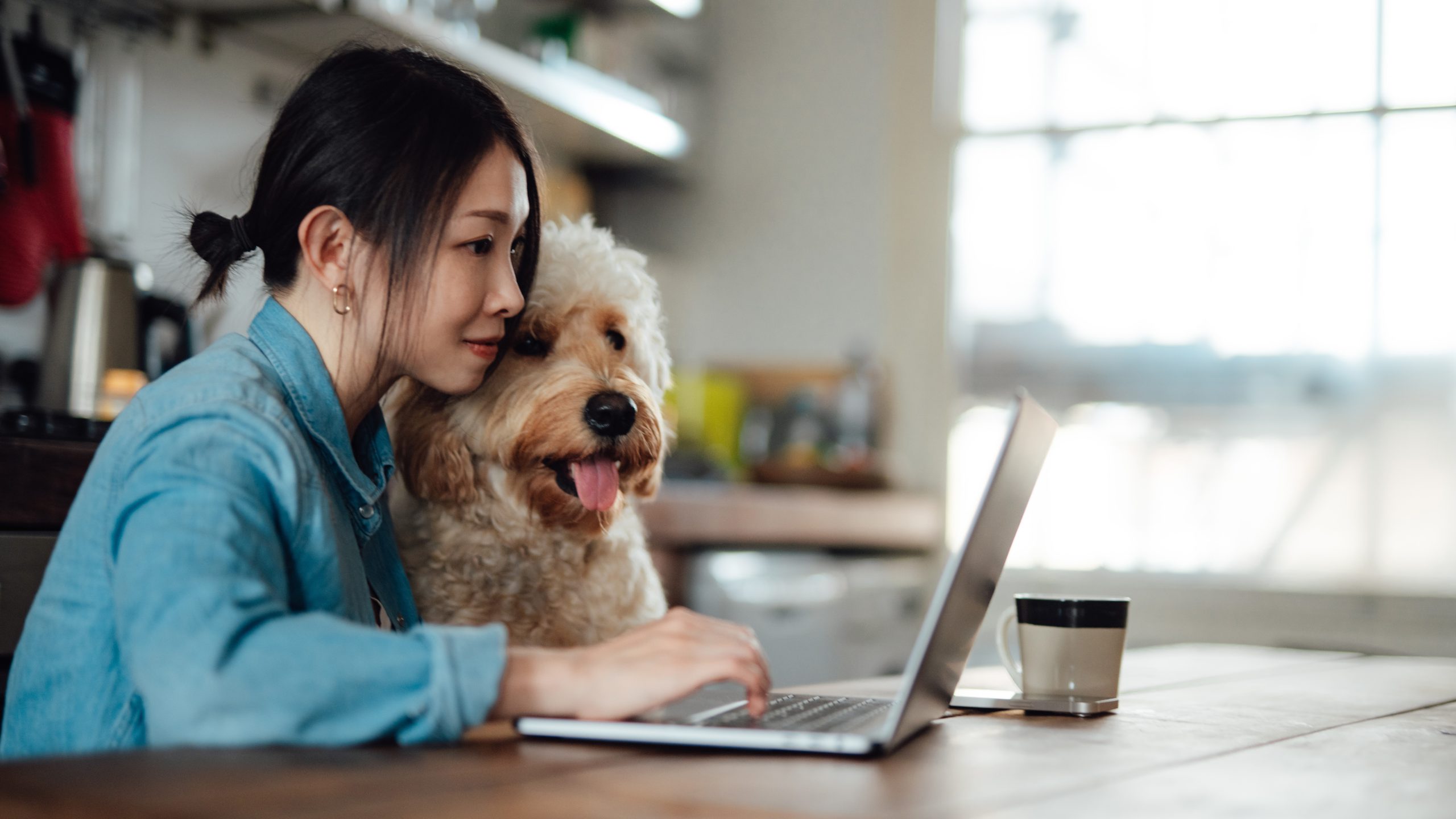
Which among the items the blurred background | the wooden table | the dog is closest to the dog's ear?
the dog

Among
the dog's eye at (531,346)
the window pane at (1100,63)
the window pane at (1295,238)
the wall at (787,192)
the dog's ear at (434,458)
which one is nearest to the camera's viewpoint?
the dog's ear at (434,458)

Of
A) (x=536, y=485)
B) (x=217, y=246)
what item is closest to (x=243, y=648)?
(x=217, y=246)

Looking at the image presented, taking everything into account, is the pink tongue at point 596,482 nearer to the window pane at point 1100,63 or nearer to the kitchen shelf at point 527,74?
the kitchen shelf at point 527,74

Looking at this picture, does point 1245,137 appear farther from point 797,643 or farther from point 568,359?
point 568,359

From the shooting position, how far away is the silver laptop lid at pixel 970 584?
808mm

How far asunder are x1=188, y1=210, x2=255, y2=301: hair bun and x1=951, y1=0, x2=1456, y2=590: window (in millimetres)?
3345

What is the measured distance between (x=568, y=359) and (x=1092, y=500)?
2.98 meters

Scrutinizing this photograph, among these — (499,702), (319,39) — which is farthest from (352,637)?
(319,39)

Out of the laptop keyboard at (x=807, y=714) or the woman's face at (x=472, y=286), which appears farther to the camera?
the woman's face at (x=472, y=286)

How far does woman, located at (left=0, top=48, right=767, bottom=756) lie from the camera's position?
2.49ft

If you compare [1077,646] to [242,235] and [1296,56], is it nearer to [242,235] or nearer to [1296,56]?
[242,235]

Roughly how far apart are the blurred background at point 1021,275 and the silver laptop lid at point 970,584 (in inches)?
76.2

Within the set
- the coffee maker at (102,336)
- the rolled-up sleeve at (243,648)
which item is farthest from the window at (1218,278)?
the rolled-up sleeve at (243,648)

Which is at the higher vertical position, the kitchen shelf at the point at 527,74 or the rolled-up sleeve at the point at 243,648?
the kitchen shelf at the point at 527,74
